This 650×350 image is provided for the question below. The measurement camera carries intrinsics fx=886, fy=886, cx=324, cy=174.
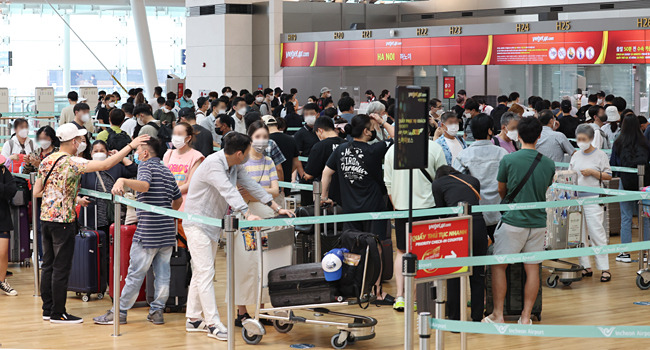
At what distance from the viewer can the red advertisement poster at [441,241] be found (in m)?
4.84

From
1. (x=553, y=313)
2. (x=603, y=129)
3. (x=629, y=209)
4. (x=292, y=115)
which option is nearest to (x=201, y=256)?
(x=553, y=313)

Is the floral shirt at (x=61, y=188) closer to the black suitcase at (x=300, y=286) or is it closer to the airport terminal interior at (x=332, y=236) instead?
the airport terminal interior at (x=332, y=236)

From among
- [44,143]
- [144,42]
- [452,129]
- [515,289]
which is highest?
[144,42]

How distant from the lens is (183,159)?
738 centimetres

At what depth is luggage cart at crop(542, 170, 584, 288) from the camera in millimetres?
8141

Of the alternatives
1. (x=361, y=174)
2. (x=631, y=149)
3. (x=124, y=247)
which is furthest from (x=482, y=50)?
(x=124, y=247)

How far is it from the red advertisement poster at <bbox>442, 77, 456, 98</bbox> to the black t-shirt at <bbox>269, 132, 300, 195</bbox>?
32.0 ft

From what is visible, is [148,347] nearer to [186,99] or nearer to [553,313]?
[553,313]

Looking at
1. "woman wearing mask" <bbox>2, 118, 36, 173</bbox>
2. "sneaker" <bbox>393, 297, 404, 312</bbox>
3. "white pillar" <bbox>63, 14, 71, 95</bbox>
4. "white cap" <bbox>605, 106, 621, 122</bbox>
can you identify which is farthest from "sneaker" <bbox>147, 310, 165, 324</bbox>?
"white pillar" <bbox>63, 14, 71, 95</bbox>

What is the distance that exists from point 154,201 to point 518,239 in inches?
108

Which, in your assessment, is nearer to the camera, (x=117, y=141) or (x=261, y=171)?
(x=261, y=171)

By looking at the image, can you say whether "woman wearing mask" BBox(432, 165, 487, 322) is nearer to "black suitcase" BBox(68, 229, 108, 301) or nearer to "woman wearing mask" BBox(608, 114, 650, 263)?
"black suitcase" BBox(68, 229, 108, 301)

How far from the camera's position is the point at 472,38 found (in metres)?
17.8

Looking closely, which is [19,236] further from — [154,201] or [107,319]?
[154,201]
